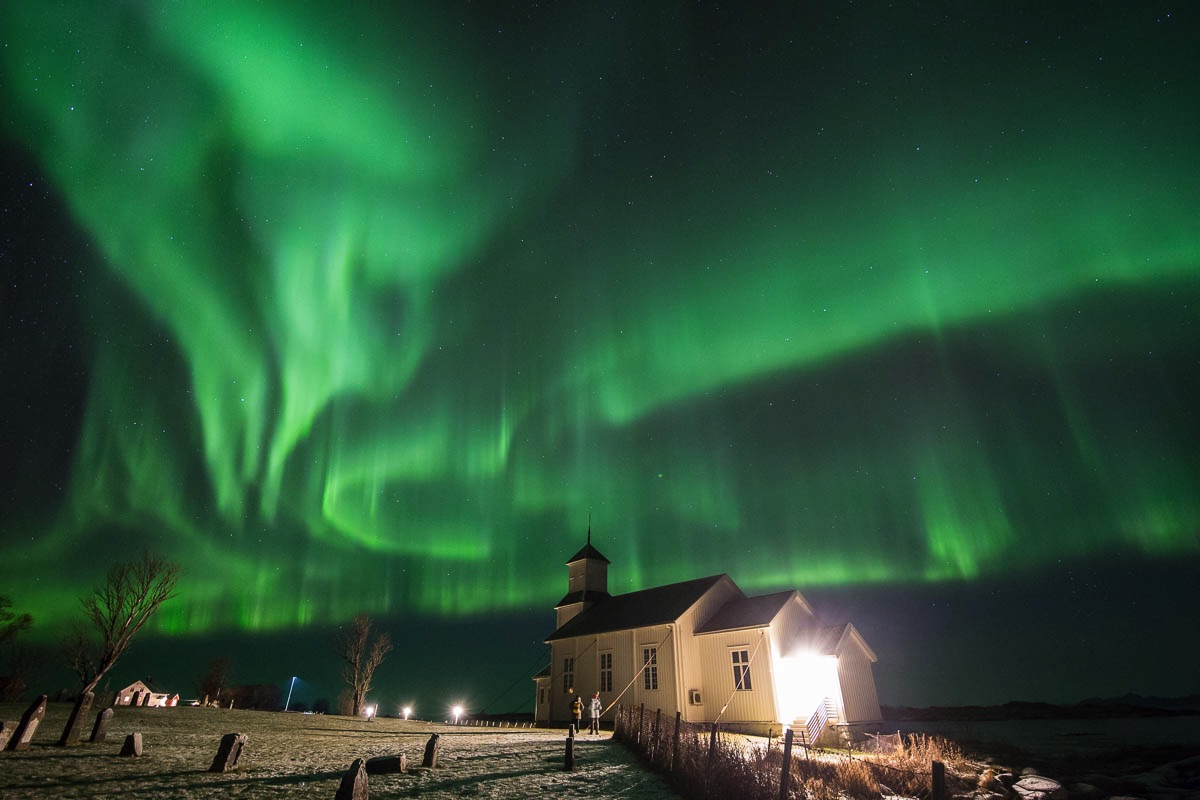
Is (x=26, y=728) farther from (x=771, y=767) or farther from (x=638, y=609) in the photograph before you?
(x=638, y=609)

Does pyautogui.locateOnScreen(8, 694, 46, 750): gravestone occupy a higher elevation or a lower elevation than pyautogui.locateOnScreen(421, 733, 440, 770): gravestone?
higher

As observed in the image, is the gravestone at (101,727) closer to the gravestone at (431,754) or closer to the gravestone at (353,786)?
the gravestone at (431,754)

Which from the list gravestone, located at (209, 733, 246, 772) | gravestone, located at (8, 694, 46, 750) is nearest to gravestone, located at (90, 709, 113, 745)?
gravestone, located at (8, 694, 46, 750)

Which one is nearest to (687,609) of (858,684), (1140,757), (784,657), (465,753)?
(784,657)

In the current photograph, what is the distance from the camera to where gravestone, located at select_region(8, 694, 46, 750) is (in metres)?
12.5

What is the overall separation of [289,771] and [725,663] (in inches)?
1032

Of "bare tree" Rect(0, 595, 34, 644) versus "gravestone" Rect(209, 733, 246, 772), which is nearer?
"gravestone" Rect(209, 733, 246, 772)

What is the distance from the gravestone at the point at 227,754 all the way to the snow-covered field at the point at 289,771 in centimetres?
20

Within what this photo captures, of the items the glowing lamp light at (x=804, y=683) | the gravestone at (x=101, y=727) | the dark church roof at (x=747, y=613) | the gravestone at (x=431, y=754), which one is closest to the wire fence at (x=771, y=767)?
the glowing lamp light at (x=804, y=683)

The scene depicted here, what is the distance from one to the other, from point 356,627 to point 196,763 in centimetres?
5626

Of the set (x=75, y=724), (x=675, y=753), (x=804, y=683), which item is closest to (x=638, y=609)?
(x=804, y=683)

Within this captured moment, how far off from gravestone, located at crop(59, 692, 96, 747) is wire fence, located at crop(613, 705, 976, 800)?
13145 millimetres

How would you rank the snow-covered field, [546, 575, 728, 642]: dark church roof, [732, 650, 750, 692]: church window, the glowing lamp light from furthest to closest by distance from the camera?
[546, 575, 728, 642]: dark church roof
[732, 650, 750, 692]: church window
the glowing lamp light
the snow-covered field

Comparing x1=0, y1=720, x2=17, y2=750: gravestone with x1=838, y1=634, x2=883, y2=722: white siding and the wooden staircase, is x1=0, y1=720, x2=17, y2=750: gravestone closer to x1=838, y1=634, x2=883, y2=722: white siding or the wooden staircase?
the wooden staircase
